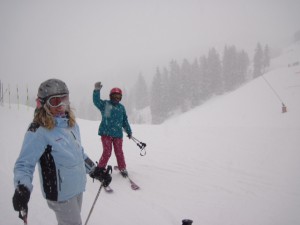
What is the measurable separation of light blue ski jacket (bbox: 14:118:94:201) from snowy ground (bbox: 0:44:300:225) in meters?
1.98

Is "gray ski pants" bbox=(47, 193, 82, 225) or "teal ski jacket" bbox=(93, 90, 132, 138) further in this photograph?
"teal ski jacket" bbox=(93, 90, 132, 138)

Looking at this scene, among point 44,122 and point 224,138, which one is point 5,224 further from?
point 224,138

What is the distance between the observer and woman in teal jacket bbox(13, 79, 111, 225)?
7.88 feet

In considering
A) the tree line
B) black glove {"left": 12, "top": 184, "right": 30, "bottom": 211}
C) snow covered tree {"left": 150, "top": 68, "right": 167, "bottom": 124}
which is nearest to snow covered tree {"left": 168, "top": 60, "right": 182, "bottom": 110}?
the tree line

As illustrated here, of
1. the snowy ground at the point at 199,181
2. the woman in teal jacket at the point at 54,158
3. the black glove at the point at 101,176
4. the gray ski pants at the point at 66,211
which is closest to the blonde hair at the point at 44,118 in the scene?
the woman in teal jacket at the point at 54,158

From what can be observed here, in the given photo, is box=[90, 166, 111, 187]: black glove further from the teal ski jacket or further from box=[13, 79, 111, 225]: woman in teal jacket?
the teal ski jacket

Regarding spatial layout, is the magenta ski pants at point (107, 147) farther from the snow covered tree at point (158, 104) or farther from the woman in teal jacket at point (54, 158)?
the snow covered tree at point (158, 104)

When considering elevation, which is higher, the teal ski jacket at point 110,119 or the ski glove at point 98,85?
the ski glove at point 98,85

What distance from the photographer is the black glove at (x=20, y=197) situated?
2.22 m

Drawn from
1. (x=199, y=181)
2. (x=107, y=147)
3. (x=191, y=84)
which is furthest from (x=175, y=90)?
(x=107, y=147)


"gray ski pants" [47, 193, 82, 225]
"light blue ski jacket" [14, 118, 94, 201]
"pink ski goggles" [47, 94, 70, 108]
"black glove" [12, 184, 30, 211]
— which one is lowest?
"gray ski pants" [47, 193, 82, 225]

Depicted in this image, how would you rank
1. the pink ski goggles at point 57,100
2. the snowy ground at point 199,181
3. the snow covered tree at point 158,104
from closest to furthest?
the pink ski goggles at point 57,100
the snowy ground at point 199,181
the snow covered tree at point 158,104

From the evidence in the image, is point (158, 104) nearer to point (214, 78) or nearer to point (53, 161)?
point (214, 78)

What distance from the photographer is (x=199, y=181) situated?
626cm
